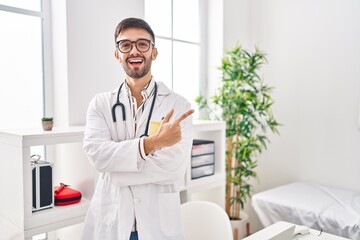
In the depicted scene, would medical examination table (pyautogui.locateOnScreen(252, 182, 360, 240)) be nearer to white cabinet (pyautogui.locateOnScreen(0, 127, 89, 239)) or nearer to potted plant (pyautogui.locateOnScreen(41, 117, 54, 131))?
white cabinet (pyautogui.locateOnScreen(0, 127, 89, 239))

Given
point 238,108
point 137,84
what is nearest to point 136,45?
point 137,84

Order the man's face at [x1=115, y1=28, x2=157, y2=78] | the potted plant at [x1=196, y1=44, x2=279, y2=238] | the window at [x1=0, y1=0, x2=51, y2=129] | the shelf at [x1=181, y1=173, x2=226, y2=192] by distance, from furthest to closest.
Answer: the potted plant at [x1=196, y1=44, x2=279, y2=238] < the shelf at [x1=181, y1=173, x2=226, y2=192] < the window at [x1=0, y1=0, x2=51, y2=129] < the man's face at [x1=115, y1=28, x2=157, y2=78]

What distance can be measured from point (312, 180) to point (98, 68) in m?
2.17

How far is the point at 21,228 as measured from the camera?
1549 mm

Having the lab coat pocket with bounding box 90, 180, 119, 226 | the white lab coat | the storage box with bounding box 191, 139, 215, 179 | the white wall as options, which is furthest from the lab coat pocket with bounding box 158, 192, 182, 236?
the white wall

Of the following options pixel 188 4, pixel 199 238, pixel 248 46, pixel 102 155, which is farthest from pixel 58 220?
pixel 248 46

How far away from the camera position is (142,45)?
134cm

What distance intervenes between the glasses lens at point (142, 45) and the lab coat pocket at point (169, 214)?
0.61 meters

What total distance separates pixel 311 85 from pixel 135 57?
216 cm

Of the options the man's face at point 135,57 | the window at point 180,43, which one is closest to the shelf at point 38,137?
the man's face at point 135,57

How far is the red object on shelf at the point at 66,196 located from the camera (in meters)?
1.76

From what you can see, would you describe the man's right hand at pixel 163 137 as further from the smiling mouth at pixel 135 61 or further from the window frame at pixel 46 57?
the window frame at pixel 46 57

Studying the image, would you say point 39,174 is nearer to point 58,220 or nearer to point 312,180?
point 58,220

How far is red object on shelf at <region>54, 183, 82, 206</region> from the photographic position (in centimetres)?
176
